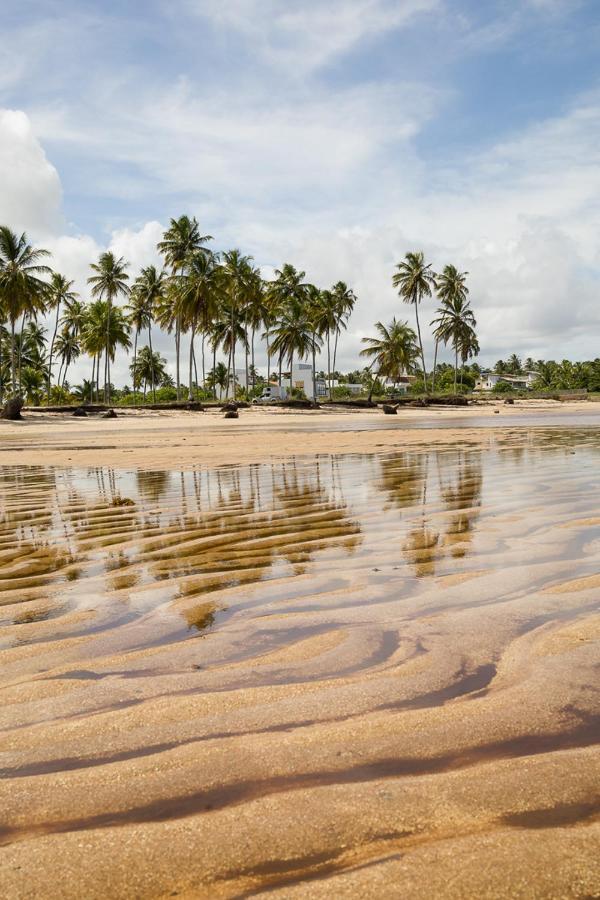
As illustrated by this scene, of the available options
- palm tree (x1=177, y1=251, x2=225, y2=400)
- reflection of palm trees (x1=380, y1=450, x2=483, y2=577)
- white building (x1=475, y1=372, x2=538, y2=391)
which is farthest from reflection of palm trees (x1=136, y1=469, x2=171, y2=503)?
white building (x1=475, y1=372, x2=538, y2=391)

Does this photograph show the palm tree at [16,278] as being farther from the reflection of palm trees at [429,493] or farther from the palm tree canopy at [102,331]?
the reflection of palm trees at [429,493]

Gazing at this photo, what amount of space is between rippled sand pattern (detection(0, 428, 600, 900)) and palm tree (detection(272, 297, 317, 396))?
61953 millimetres

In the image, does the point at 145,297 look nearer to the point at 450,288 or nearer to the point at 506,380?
the point at 450,288

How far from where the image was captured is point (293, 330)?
2596 inches

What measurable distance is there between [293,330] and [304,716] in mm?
64932

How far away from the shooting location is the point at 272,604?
3375mm

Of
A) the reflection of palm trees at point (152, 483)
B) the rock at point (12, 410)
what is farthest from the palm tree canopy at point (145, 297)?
the reflection of palm trees at point (152, 483)

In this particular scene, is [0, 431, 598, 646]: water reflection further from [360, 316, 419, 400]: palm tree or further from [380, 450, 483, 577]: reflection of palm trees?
[360, 316, 419, 400]: palm tree

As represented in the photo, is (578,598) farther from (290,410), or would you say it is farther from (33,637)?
(290,410)

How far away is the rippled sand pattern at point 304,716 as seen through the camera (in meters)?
1.46

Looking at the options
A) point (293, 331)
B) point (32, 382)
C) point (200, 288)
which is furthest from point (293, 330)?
point (32, 382)

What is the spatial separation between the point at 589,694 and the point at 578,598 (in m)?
1.12

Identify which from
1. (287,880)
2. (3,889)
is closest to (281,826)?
(287,880)

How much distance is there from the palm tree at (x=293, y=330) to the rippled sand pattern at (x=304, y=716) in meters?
62.0
